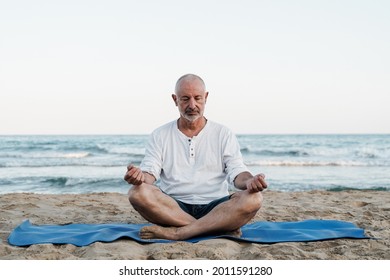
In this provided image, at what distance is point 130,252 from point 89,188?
6.86 metres

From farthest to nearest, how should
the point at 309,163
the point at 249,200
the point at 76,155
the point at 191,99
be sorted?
the point at 76,155 → the point at 309,163 → the point at 191,99 → the point at 249,200

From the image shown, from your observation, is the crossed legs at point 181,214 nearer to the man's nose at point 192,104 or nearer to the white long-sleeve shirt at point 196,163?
the white long-sleeve shirt at point 196,163

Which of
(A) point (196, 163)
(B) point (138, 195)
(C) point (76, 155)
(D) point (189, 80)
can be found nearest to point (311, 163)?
(C) point (76, 155)

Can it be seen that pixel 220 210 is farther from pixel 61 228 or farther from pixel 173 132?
pixel 61 228

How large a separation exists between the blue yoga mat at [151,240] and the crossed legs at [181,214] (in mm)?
71

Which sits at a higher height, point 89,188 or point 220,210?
point 220,210

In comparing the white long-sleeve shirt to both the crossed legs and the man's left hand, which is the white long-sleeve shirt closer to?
the crossed legs

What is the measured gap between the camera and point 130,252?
136 inches

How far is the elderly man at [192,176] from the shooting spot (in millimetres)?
3848

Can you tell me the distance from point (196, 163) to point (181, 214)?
0.48 m

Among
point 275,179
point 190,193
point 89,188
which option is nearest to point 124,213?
point 190,193

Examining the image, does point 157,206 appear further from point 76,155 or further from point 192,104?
point 76,155

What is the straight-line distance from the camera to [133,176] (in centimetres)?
363
